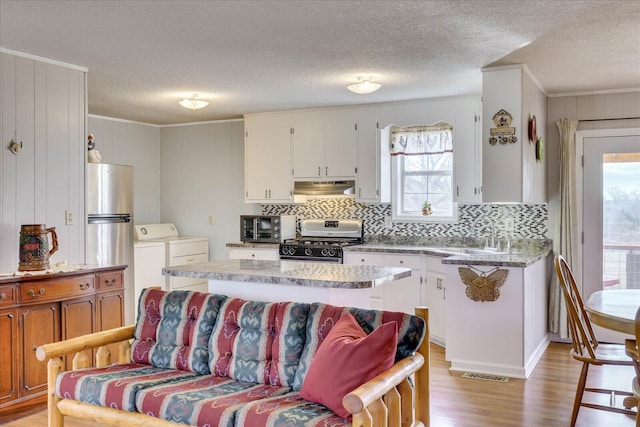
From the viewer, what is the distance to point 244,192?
23.7 ft

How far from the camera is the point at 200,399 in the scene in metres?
2.59

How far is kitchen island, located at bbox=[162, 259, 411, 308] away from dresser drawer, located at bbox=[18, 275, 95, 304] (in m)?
0.95

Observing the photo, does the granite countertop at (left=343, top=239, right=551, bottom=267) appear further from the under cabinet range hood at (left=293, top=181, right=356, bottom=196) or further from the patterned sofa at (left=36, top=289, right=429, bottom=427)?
the patterned sofa at (left=36, top=289, right=429, bottom=427)

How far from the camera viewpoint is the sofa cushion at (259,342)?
113 inches

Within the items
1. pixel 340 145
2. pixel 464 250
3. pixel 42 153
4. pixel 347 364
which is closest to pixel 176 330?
pixel 347 364

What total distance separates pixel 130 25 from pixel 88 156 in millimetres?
1904

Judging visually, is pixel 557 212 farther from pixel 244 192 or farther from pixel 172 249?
pixel 172 249

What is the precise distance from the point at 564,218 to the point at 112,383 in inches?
175

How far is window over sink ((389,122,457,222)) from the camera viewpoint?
241 inches

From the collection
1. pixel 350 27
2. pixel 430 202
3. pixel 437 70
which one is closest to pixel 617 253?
pixel 430 202

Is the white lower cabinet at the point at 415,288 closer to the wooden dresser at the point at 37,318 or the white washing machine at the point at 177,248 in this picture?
the white washing machine at the point at 177,248

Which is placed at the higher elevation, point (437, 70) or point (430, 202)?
point (437, 70)

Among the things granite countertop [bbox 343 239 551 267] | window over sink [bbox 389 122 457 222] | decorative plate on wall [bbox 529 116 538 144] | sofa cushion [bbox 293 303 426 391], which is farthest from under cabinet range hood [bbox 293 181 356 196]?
sofa cushion [bbox 293 303 426 391]

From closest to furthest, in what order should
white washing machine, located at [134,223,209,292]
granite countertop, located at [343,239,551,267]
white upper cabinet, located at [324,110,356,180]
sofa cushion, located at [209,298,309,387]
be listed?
sofa cushion, located at [209,298,309,387] < granite countertop, located at [343,239,551,267] < white upper cabinet, located at [324,110,356,180] < white washing machine, located at [134,223,209,292]
